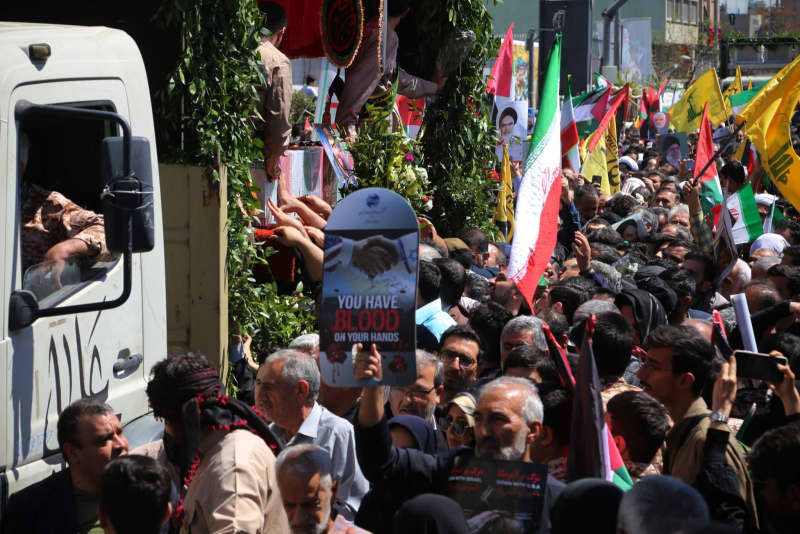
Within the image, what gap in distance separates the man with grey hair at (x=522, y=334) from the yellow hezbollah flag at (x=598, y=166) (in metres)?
10.9

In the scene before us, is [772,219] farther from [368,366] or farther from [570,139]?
[368,366]

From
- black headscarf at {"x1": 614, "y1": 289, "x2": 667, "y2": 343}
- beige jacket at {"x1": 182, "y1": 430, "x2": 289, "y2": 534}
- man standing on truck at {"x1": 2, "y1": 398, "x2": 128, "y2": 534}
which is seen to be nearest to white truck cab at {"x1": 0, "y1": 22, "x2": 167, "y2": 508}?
man standing on truck at {"x1": 2, "y1": 398, "x2": 128, "y2": 534}

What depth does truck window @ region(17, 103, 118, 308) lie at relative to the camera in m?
4.46

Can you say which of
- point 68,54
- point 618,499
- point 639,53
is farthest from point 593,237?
point 639,53

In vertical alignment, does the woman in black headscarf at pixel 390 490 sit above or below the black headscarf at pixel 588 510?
below

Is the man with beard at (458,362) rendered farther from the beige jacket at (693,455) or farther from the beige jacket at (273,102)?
the beige jacket at (273,102)

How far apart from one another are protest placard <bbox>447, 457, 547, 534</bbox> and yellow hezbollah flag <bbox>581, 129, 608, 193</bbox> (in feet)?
44.1

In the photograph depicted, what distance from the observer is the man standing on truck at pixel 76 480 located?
404cm

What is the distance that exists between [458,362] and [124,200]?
2.22m

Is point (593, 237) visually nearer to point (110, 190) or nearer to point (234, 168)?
point (234, 168)

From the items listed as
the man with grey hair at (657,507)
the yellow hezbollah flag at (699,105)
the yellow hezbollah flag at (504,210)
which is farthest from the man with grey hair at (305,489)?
the yellow hezbollah flag at (699,105)

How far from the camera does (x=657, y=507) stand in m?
3.00

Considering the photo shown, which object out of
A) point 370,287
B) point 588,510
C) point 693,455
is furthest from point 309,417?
point 588,510

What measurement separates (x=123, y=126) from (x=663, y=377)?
257 cm
